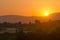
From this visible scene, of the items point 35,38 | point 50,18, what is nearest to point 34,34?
point 35,38

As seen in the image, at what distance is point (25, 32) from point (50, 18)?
87cm

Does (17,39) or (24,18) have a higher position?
(24,18)

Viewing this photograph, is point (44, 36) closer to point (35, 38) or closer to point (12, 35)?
point (35, 38)

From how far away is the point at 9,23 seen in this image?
8.52m

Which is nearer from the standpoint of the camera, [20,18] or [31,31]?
[31,31]

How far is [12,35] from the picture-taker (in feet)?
27.1

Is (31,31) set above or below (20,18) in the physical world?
below

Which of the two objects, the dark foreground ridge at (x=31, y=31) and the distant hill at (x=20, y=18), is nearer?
the dark foreground ridge at (x=31, y=31)

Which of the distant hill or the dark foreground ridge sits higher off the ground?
the distant hill

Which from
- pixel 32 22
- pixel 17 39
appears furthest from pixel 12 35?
pixel 32 22

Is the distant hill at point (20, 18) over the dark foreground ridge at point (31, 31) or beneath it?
over

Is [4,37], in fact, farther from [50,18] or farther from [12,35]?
[50,18]

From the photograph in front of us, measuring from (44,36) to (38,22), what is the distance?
0.43m

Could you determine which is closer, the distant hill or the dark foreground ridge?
the dark foreground ridge
